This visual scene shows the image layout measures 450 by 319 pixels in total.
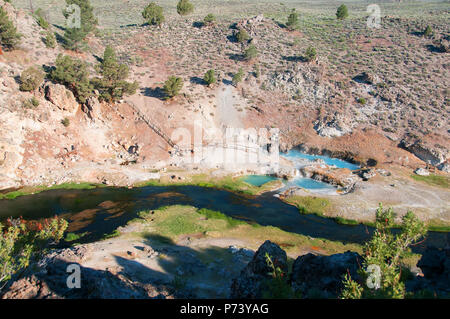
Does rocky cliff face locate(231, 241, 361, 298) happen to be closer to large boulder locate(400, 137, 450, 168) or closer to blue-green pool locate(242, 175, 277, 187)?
blue-green pool locate(242, 175, 277, 187)

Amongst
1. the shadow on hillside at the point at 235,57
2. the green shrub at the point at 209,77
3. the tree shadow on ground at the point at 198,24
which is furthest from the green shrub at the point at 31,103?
the tree shadow on ground at the point at 198,24

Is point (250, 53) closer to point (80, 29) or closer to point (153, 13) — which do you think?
point (153, 13)

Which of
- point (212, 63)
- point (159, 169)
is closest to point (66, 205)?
point (159, 169)

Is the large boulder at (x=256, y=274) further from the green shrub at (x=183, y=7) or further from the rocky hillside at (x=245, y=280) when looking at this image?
the green shrub at (x=183, y=7)

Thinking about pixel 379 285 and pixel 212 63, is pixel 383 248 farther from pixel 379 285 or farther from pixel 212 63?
pixel 212 63

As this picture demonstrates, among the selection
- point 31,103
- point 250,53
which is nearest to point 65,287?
point 31,103

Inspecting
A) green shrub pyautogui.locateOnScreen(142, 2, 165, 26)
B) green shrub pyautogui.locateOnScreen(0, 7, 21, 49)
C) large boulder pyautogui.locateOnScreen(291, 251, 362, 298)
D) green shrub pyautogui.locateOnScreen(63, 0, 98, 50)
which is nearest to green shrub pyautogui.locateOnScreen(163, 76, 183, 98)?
green shrub pyautogui.locateOnScreen(63, 0, 98, 50)
